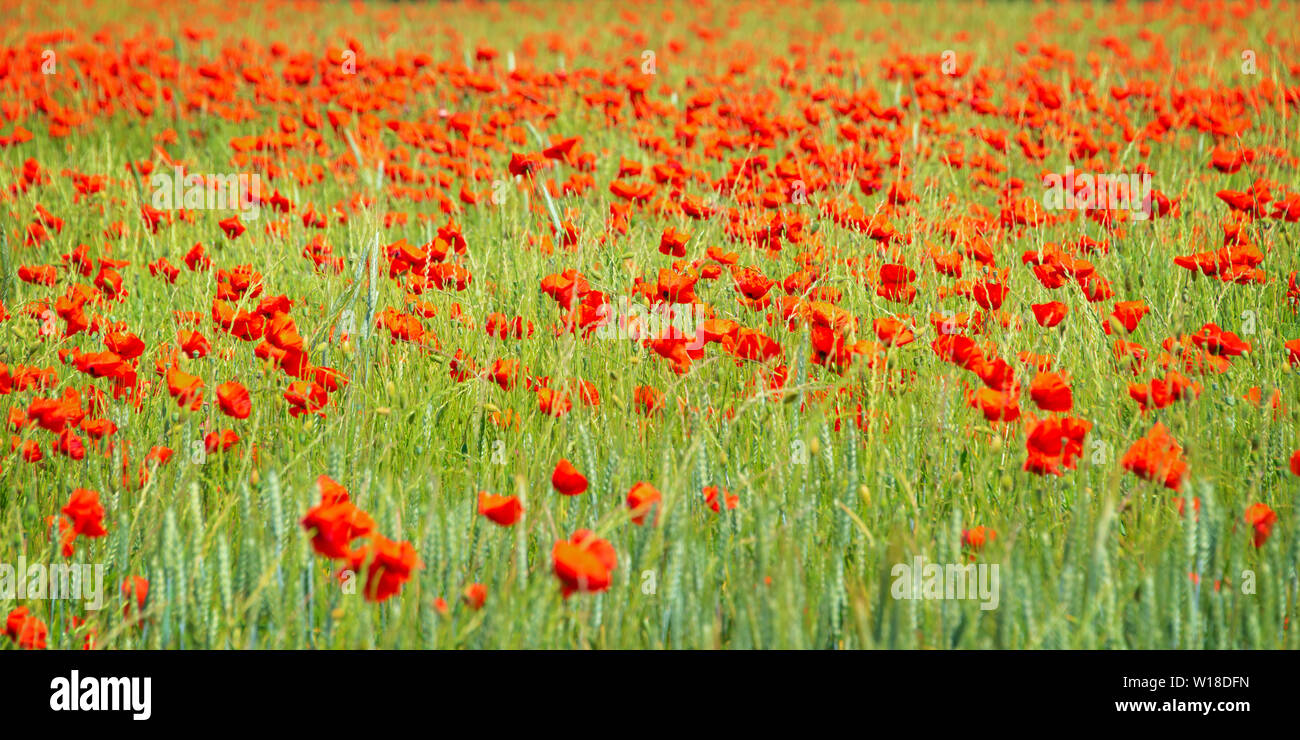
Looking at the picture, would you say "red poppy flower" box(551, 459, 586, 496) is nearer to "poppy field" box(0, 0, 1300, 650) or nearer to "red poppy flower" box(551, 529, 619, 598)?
"poppy field" box(0, 0, 1300, 650)

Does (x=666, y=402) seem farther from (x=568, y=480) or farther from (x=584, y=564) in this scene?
(x=584, y=564)

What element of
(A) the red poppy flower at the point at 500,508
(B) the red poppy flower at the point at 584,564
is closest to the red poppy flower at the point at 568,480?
(A) the red poppy flower at the point at 500,508

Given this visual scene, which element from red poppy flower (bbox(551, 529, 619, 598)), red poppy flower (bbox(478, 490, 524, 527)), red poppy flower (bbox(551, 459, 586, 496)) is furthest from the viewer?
red poppy flower (bbox(551, 459, 586, 496))

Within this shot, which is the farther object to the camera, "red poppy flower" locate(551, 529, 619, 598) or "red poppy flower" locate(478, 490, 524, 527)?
"red poppy flower" locate(478, 490, 524, 527)

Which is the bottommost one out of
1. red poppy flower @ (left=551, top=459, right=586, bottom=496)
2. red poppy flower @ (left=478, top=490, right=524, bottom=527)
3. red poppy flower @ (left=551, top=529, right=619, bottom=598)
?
red poppy flower @ (left=551, top=529, right=619, bottom=598)

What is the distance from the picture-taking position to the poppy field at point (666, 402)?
1.70m

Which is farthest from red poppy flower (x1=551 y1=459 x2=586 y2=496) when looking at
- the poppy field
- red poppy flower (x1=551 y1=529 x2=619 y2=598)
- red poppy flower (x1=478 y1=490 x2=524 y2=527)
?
red poppy flower (x1=551 y1=529 x2=619 y2=598)

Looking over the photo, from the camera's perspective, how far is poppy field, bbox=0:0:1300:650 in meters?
1.70

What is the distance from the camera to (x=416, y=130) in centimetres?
468

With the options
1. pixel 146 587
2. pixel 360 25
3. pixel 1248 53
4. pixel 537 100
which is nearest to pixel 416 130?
pixel 537 100

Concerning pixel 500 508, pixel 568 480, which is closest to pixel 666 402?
pixel 568 480

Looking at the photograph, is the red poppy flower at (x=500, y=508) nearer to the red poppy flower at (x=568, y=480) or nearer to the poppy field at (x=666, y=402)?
the poppy field at (x=666, y=402)
